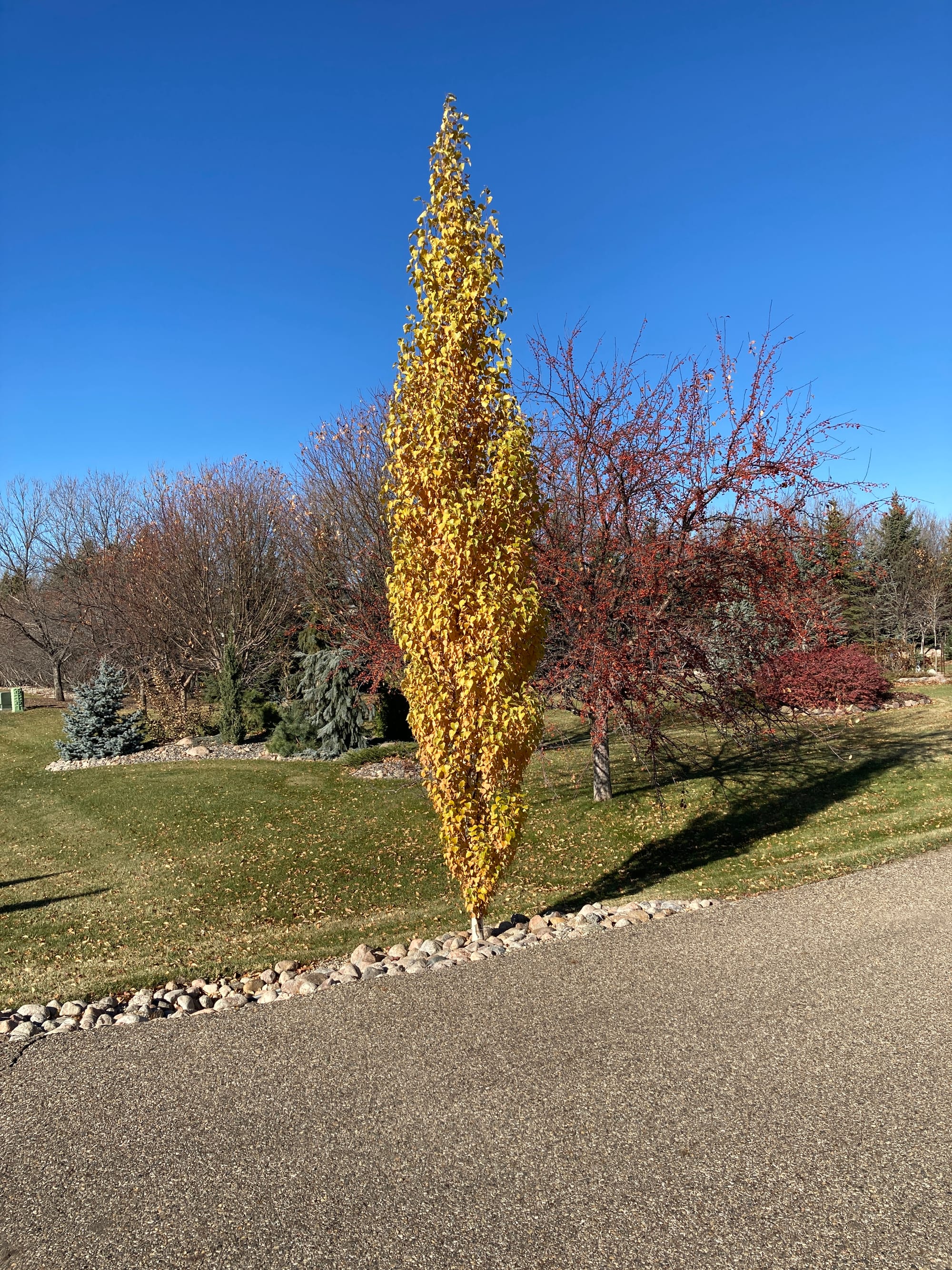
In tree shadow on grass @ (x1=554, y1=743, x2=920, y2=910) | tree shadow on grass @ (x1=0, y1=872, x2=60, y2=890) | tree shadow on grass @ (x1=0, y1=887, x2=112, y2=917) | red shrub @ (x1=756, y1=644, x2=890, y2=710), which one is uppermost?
red shrub @ (x1=756, y1=644, x2=890, y2=710)

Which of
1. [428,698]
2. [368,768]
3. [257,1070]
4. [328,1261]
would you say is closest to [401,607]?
[428,698]

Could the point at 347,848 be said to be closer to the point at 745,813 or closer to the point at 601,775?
the point at 601,775

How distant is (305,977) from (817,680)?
910 cm

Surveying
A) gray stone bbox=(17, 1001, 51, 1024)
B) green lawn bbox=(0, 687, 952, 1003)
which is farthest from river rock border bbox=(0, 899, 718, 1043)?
green lawn bbox=(0, 687, 952, 1003)

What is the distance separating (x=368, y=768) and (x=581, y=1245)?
11758 millimetres

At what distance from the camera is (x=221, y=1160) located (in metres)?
3.49

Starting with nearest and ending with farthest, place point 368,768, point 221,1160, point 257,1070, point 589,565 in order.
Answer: point 221,1160
point 257,1070
point 589,565
point 368,768

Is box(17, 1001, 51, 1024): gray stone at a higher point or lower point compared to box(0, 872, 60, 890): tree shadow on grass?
lower

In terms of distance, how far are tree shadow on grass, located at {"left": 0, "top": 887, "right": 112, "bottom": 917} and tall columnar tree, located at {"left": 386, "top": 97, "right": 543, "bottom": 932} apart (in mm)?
4748

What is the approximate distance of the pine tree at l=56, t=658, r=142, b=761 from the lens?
17719 mm

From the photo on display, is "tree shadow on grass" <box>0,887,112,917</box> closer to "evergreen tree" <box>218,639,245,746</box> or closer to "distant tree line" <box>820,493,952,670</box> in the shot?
"evergreen tree" <box>218,639,245,746</box>

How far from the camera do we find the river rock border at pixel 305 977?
5.29m

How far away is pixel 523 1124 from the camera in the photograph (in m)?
3.66

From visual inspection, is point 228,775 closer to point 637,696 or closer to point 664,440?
point 637,696
